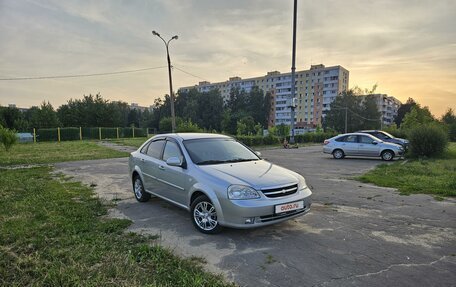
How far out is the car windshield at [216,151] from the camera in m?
5.02

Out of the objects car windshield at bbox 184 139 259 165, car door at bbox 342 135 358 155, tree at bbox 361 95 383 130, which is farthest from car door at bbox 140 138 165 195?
tree at bbox 361 95 383 130

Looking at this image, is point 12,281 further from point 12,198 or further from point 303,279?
point 12,198

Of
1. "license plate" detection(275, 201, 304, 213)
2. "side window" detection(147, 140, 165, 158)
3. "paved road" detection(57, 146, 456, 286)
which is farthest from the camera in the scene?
"side window" detection(147, 140, 165, 158)

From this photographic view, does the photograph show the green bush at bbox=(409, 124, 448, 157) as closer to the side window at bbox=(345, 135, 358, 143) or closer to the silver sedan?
the silver sedan

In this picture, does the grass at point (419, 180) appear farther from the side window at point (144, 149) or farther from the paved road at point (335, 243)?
the side window at point (144, 149)

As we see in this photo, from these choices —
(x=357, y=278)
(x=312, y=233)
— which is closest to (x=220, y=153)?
(x=312, y=233)

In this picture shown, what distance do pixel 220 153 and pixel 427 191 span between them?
5563mm

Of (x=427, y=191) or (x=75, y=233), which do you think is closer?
(x=75, y=233)

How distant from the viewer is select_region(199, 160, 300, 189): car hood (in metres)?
4.23

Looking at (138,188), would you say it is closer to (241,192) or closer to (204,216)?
(204,216)

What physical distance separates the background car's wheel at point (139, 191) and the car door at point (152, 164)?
0.24 metres

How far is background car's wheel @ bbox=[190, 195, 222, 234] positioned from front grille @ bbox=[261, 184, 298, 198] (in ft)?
2.74

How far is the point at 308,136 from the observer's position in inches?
1336

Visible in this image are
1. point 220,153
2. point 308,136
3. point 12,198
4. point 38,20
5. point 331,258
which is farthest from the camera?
point 308,136
